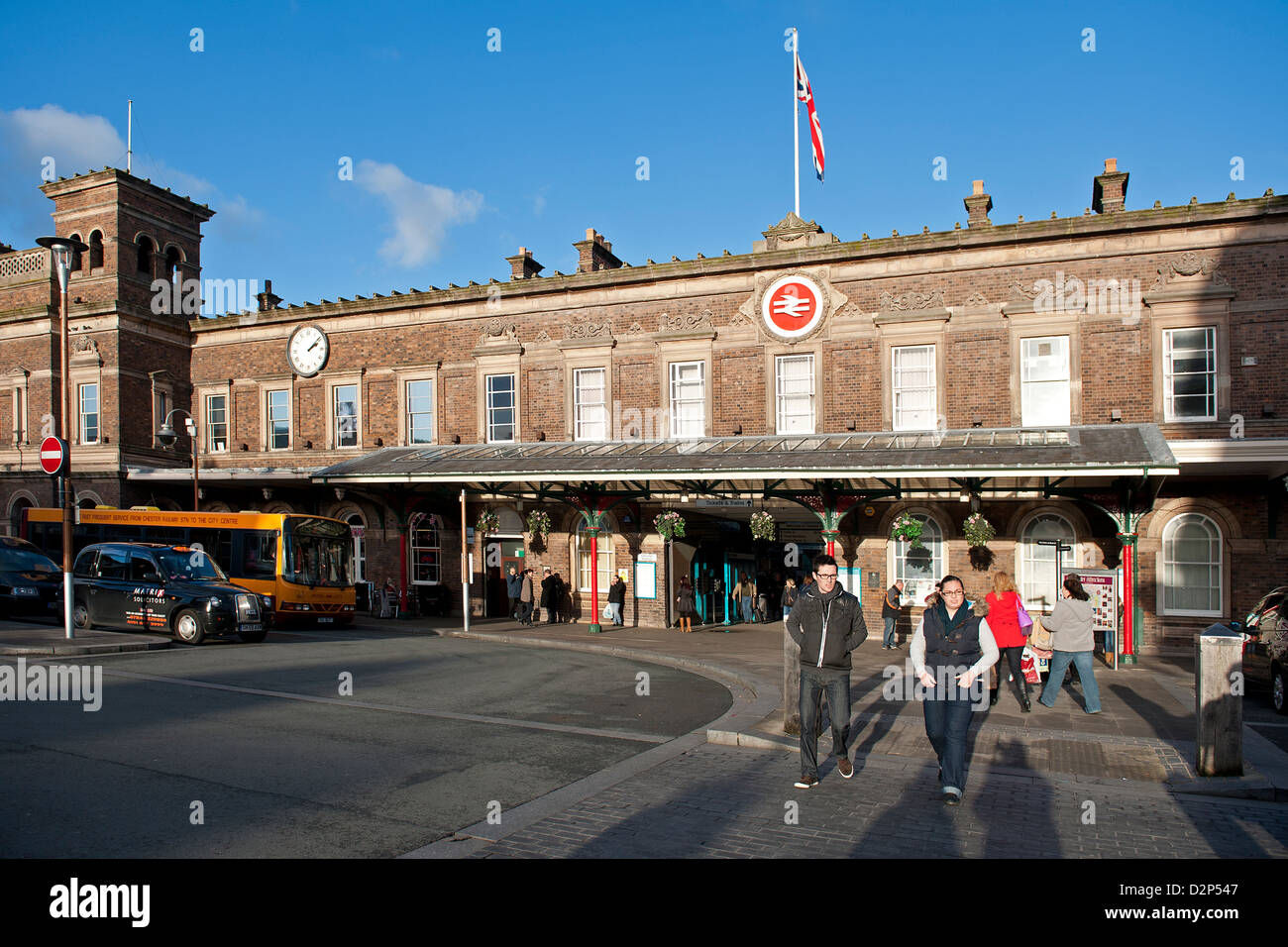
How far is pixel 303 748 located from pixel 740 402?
16.1 meters

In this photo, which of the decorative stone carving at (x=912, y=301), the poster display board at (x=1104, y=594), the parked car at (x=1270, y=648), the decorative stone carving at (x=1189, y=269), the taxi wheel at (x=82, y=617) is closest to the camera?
the parked car at (x=1270, y=648)

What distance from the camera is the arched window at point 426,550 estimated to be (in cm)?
2717

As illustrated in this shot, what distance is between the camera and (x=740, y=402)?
23359 mm

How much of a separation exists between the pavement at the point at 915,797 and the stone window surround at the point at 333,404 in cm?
1932

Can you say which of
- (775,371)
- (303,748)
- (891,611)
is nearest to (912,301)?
(775,371)

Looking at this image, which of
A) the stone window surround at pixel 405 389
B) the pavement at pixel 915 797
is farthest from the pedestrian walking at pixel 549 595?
the pavement at pixel 915 797

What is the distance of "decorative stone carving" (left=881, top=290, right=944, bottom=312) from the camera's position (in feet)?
70.2

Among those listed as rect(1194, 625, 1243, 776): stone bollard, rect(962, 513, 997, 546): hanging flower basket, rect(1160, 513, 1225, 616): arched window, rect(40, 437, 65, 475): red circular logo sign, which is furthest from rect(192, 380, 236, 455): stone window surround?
rect(1194, 625, 1243, 776): stone bollard

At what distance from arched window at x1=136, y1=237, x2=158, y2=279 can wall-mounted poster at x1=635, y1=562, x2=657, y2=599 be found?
19.9 metres

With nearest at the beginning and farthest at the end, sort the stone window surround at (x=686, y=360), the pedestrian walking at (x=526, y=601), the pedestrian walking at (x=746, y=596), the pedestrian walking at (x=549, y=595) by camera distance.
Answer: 1. the stone window surround at (x=686, y=360)
2. the pedestrian walking at (x=526, y=601)
3. the pedestrian walking at (x=549, y=595)
4. the pedestrian walking at (x=746, y=596)

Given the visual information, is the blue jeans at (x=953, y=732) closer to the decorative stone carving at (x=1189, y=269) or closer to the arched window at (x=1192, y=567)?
the arched window at (x=1192, y=567)

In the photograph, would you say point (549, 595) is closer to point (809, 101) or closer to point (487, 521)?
point (487, 521)
